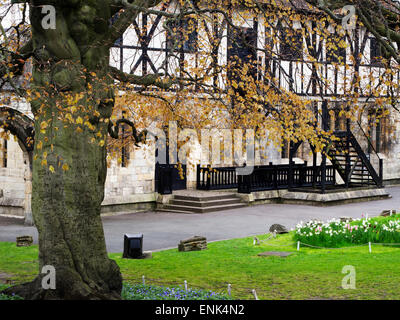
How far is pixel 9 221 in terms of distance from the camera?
21.3 m

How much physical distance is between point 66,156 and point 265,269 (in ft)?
17.4

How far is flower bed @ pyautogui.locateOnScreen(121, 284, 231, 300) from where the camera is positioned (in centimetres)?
982

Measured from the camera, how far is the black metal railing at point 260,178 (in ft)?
85.3

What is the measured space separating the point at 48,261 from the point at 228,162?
18.9 metres

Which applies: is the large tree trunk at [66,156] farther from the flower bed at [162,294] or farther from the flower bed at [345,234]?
the flower bed at [345,234]

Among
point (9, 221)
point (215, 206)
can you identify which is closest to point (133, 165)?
point (215, 206)

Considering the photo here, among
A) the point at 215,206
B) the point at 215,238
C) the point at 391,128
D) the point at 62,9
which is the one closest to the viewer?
the point at 62,9

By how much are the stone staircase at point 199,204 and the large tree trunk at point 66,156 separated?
13.6 metres

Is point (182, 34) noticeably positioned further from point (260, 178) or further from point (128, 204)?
point (260, 178)

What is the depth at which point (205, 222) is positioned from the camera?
69.7ft

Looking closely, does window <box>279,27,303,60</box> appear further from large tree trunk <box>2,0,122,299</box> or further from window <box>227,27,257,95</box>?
large tree trunk <box>2,0,122,299</box>

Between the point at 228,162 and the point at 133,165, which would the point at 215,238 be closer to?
the point at 133,165

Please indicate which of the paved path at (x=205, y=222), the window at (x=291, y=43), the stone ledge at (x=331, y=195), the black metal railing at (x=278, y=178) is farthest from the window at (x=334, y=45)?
the paved path at (x=205, y=222)

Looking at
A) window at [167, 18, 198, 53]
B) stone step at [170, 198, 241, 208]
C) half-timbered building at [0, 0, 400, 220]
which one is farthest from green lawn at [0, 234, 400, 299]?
stone step at [170, 198, 241, 208]
